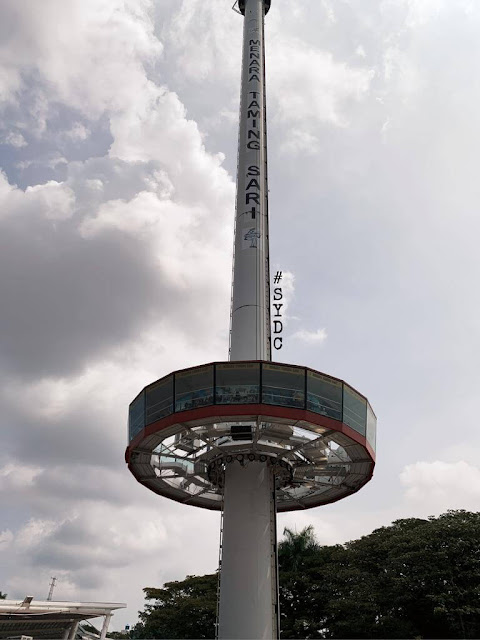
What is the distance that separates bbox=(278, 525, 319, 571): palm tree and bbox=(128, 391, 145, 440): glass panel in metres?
32.4

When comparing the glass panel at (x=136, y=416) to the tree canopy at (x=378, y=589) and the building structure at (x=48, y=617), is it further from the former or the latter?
the tree canopy at (x=378, y=589)

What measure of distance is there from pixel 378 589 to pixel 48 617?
1081 inches

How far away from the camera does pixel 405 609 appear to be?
52281mm

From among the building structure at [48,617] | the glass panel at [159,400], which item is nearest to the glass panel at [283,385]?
the glass panel at [159,400]

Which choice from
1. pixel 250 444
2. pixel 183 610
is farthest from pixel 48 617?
pixel 250 444

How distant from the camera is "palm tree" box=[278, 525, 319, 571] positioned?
63178 millimetres

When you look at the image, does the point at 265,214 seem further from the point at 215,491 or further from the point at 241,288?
the point at 215,491

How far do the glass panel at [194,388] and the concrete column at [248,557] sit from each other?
611 cm

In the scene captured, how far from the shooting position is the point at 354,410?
34969 mm

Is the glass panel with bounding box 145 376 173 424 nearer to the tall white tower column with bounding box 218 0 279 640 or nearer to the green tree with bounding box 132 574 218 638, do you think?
the tall white tower column with bounding box 218 0 279 640

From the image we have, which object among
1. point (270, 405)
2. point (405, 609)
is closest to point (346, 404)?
point (270, 405)

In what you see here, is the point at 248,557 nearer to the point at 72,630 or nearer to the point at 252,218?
the point at 72,630

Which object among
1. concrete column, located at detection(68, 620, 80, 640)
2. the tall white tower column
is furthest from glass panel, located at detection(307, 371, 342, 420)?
concrete column, located at detection(68, 620, 80, 640)

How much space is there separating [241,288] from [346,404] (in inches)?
525
